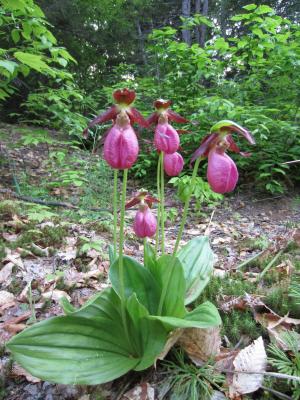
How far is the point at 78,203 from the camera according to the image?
3834 mm

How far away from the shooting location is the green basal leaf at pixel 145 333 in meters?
1.19

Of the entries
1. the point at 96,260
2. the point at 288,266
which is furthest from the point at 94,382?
the point at 288,266

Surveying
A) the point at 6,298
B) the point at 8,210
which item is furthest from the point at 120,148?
the point at 8,210

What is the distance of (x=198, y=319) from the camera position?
3.90 feet

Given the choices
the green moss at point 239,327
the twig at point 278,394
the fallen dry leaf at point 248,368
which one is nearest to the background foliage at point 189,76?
the green moss at point 239,327

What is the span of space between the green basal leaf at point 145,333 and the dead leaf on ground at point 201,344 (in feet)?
0.43

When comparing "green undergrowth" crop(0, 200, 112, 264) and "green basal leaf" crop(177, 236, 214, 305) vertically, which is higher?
"green basal leaf" crop(177, 236, 214, 305)

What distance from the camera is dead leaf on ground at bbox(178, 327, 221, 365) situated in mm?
1268

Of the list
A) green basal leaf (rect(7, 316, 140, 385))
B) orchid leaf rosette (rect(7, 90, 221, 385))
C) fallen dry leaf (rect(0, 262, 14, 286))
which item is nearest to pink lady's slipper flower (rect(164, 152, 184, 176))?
orchid leaf rosette (rect(7, 90, 221, 385))

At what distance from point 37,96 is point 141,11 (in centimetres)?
751

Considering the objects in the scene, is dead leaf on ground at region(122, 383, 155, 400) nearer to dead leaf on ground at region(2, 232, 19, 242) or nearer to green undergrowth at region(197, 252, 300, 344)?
green undergrowth at region(197, 252, 300, 344)

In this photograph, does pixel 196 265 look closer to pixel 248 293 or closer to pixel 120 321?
pixel 248 293

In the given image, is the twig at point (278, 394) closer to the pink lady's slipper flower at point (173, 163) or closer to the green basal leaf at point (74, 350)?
the green basal leaf at point (74, 350)

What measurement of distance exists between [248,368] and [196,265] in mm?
568
